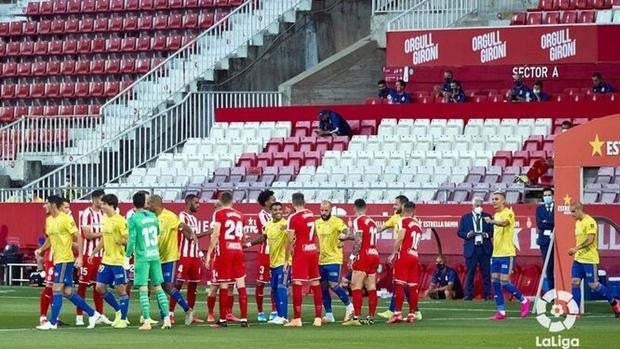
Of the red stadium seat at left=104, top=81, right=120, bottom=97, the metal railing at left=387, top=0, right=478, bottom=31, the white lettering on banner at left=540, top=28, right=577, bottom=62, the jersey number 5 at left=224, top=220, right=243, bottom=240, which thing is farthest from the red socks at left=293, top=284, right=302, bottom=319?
the red stadium seat at left=104, top=81, right=120, bottom=97

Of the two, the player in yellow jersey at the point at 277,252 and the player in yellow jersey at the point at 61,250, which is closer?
the player in yellow jersey at the point at 61,250

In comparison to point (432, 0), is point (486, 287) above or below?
below

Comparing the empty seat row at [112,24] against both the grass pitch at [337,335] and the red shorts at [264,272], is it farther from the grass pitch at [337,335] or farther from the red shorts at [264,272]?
the red shorts at [264,272]

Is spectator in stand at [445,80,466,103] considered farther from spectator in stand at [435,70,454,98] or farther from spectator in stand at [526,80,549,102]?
spectator in stand at [526,80,549,102]

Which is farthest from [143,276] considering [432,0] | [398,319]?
[432,0]

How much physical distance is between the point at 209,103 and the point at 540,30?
8833 mm

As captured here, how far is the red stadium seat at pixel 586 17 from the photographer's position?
144ft

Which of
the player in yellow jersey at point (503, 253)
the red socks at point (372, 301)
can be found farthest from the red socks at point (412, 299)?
the player in yellow jersey at point (503, 253)

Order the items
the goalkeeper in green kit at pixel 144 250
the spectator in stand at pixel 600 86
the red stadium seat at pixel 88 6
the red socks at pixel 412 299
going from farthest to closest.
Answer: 1. the red stadium seat at pixel 88 6
2. the spectator in stand at pixel 600 86
3. the red socks at pixel 412 299
4. the goalkeeper in green kit at pixel 144 250

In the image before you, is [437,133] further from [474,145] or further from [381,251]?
[381,251]

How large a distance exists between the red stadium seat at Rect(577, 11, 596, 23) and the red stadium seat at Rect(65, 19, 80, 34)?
15.5 meters

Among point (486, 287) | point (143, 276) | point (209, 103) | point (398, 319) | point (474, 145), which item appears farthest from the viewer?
point (209, 103)

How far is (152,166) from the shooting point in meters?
46.7

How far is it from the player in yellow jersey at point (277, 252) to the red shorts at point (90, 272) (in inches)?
116
